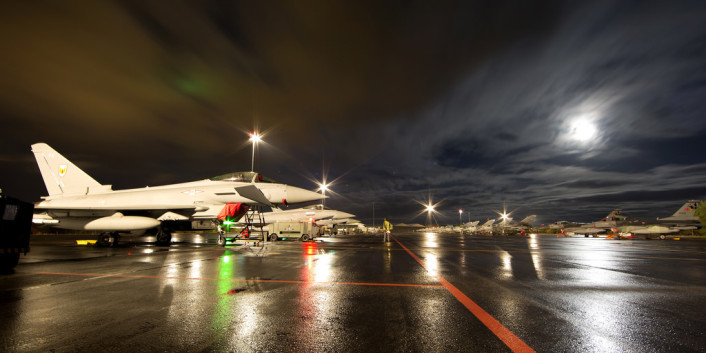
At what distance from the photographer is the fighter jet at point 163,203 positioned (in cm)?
1570

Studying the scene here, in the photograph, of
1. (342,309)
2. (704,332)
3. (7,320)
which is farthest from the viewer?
(342,309)

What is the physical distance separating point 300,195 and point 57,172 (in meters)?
16.3

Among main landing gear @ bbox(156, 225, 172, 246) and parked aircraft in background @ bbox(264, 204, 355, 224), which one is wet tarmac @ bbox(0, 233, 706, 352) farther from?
parked aircraft in background @ bbox(264, 204, 355, 224)

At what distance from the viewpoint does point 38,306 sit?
169 inches

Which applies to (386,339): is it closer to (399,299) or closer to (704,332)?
(399,299)

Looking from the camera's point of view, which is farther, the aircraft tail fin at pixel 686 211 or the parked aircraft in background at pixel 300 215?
the aircraft tail fin at pixel 686 211

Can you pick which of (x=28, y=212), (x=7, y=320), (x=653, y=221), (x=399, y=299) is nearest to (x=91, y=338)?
(x=7, y=320)

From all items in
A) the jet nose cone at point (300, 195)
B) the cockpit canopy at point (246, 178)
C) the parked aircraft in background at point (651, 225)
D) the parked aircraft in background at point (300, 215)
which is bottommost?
the parked aircraft in background at point (651, 225)

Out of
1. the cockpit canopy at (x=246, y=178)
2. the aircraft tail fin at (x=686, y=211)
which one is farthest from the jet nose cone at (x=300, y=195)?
the aircraft tail fin at (x=686, y=211)

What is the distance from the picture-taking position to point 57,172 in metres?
18.7

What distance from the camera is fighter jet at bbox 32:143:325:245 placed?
15.7 meters

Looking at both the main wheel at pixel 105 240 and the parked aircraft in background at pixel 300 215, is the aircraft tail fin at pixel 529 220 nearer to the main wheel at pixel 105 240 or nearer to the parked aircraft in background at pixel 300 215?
the parked aircraft in background at pixel 300 215

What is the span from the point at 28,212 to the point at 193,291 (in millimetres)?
7534

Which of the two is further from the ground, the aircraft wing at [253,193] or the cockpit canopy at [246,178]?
the cockpit canopy at [246,178]
